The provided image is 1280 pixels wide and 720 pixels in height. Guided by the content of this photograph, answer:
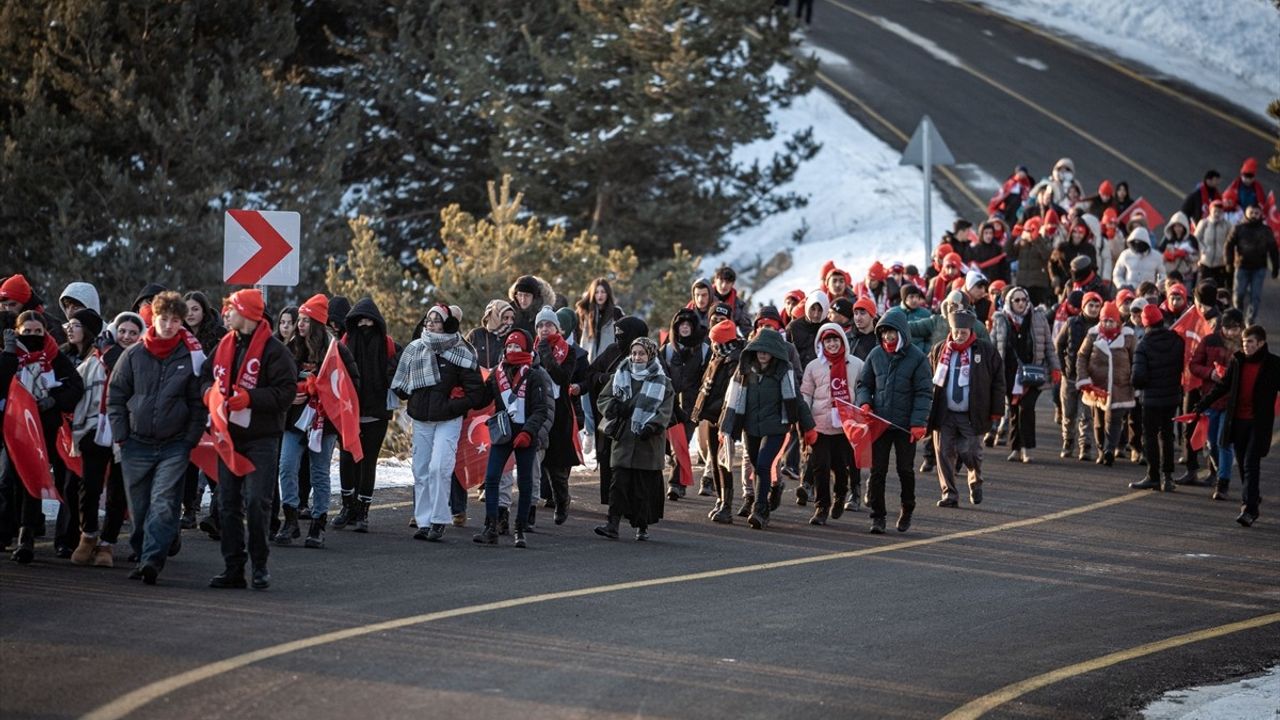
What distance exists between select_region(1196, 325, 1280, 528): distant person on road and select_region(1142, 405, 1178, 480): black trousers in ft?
4.62

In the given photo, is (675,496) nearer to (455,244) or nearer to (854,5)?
(455,244)

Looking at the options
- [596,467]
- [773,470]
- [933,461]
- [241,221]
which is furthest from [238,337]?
[933,461]

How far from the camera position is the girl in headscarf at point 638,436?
14.7 m

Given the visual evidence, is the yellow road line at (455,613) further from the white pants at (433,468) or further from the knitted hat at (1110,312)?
the knitted hat at (1110,312)

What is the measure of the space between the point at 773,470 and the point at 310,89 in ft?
72.6

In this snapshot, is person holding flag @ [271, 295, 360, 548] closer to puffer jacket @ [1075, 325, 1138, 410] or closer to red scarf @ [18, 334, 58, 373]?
red scarf @ [18, 334, 58, 373]

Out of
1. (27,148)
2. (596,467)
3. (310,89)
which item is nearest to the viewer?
(596,467)

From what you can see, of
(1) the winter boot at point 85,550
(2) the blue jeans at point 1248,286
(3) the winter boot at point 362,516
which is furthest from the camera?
(2) the blue jeans at point 1248,286

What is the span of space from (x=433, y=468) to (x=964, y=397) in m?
5.79

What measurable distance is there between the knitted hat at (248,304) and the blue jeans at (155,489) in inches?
37.6

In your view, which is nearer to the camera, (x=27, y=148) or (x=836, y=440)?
(x=836, y=440)

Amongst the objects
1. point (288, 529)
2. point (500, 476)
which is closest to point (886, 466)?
point (500, 476)

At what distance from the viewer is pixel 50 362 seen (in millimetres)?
12695

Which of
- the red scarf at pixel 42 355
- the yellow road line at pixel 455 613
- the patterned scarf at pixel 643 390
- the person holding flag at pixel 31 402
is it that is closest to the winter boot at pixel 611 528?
the patterned scarf at pixel 643 390
